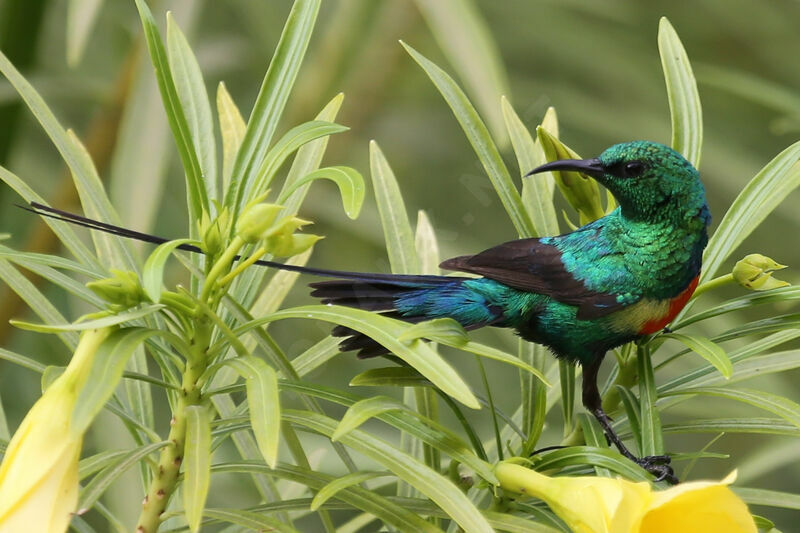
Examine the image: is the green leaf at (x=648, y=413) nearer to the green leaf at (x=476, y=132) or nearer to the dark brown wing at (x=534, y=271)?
the dark brown wing at (x=534, y=271)

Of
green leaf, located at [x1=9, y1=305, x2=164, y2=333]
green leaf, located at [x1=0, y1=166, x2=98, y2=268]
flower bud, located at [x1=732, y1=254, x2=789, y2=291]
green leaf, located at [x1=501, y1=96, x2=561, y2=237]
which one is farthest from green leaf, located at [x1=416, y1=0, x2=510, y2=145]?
green leaf, located at [x1=9, y1=305, x2=164, y2=333]

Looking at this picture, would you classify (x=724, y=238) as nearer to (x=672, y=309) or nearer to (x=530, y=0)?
(x=672, y=309)

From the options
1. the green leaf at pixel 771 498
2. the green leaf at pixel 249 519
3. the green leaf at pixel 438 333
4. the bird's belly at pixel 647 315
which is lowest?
the green leaf at pixel 249 519

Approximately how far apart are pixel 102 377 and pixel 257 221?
132 mm

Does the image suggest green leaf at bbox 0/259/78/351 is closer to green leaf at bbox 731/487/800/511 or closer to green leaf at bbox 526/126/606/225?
green leaf at bbox 526/126/606/225

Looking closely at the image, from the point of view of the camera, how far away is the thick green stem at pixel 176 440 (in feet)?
2.10

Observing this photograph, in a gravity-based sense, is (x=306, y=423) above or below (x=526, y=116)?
below

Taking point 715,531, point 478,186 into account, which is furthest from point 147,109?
point 715,531

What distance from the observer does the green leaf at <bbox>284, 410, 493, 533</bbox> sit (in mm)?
560

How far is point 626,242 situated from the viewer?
30.5 inches

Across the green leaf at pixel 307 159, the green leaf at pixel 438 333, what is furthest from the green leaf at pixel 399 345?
the green leaf at pixel 307 159

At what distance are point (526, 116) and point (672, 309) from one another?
123 cm

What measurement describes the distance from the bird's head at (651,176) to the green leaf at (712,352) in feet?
0.38

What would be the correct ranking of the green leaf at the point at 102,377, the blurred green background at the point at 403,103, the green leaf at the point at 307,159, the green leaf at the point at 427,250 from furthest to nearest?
the blurred green background at the point at 403,103 → the green leaf at the point at 427,250 → the green leaf at the point at 307,159 → the green leaf at the point at 102,377
